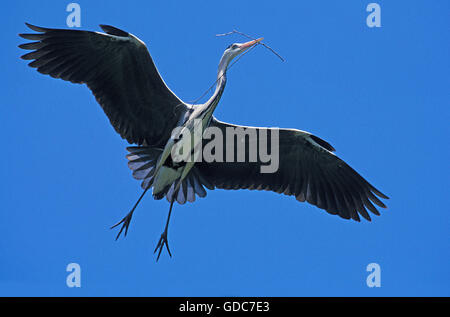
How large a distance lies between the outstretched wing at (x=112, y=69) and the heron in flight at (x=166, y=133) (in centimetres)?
1

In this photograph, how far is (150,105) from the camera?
312 inches

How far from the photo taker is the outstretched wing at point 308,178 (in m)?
8.32

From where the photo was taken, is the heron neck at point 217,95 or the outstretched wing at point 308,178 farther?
the outstretched wing at point 308,178

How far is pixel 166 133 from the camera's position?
8.11 meters
